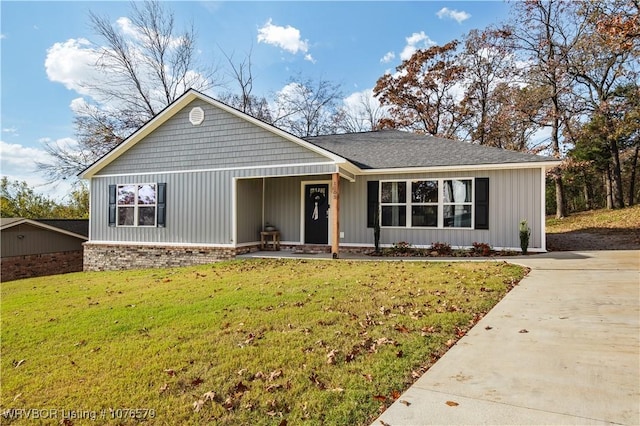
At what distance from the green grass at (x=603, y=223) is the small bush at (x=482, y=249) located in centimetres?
875

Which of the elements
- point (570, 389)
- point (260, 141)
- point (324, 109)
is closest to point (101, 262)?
point (260, 141)

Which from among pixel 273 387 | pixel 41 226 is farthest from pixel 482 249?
pixel 41 226

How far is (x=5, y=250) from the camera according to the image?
1474 cm

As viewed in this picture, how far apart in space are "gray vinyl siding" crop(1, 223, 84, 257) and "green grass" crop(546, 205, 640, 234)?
78.4 ft

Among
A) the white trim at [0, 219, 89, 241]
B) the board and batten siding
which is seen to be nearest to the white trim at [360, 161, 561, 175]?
the board and batten siding

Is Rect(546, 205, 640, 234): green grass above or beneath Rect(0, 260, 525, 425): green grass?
above

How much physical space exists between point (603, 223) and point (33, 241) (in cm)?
2688

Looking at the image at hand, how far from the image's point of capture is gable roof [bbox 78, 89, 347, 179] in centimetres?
1032

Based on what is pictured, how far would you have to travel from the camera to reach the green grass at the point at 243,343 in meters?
2.68

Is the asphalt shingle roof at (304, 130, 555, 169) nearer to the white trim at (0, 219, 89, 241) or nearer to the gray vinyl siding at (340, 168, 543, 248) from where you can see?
the gray vinyl siding at (340, 168, 543, 248)

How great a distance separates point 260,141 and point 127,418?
927 cm

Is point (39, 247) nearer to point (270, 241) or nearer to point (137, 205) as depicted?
point (137, 205)

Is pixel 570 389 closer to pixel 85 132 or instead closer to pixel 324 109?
pixel 85 132

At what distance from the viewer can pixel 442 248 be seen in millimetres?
10391
